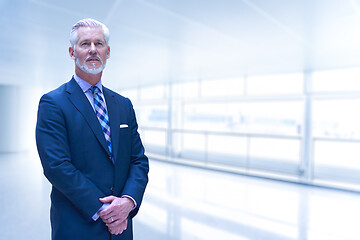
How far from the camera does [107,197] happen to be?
983mm

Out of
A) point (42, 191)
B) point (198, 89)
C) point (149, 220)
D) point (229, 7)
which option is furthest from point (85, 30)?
point (198, 89)

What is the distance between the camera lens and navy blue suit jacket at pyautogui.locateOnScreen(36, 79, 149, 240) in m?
0.92

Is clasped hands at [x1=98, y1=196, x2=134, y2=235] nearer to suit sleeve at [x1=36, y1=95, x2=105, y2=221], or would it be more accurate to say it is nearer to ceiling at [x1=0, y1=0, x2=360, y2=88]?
suit sleeve at [x1=36, y1=95, x2=105, y2=221]

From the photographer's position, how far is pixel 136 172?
1.14 metres

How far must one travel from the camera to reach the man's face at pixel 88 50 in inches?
39.6

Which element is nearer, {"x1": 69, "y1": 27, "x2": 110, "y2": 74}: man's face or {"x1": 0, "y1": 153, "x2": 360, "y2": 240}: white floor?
{"x1": 69, "y1": 27, "x2": 110, "y2": 74}: man's face

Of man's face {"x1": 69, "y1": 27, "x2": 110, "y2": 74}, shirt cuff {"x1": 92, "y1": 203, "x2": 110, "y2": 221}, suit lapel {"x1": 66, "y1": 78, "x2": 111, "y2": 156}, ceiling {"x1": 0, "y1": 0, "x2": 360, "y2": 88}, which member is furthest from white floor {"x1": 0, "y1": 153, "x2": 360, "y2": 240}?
ceiling {"x1": 0, "y1": 0, "x2": 360, "y2": 88}

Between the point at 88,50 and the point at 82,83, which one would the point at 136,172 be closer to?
the point at 82,83

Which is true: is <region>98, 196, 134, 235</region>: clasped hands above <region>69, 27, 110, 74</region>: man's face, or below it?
below

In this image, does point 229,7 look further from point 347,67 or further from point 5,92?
point 5,92

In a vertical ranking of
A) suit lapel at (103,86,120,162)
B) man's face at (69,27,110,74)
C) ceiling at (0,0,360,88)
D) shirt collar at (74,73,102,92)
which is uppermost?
ceiling at (0,0,360,88)

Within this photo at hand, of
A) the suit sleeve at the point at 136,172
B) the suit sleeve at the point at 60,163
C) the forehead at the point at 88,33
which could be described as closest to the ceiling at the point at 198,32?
the forehead at the point at 88,33

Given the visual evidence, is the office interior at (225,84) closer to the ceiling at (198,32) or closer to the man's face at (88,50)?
the ceiling at (198,32)

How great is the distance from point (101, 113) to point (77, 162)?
230 millimetres
